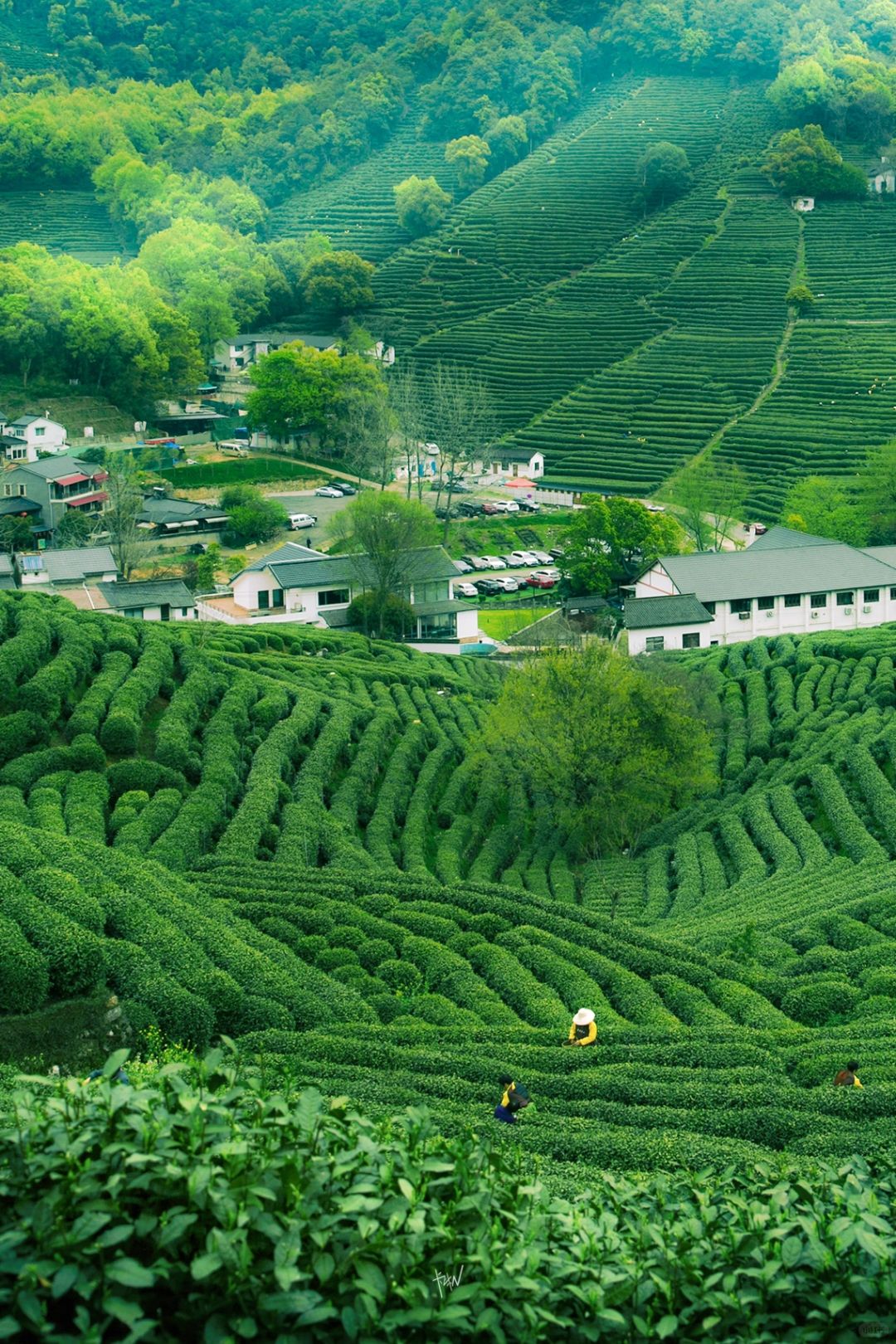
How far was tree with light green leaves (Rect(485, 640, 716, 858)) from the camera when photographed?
36781 millimetres

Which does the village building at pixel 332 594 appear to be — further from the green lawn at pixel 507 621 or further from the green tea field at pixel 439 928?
the green tea field at pixel 439 928

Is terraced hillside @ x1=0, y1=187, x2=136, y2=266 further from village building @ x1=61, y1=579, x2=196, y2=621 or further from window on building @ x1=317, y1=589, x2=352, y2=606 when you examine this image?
village building @ x1=61, y1=579, x2=196, y2=621

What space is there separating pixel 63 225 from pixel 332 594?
243 ft

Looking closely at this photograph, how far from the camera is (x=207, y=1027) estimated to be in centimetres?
1980

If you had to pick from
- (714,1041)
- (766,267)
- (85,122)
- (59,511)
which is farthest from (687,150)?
(714,1041)

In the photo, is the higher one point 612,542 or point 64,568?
point 64,568

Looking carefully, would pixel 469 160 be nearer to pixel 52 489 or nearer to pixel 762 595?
pixel 52 489

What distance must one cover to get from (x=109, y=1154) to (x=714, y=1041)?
36.6 feet

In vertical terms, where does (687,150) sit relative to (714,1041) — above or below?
above

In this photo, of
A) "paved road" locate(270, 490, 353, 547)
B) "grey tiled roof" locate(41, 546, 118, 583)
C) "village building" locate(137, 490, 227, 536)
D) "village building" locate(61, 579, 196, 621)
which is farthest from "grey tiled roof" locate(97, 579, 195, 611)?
"paved road" locate(270, 490, 353, 547)

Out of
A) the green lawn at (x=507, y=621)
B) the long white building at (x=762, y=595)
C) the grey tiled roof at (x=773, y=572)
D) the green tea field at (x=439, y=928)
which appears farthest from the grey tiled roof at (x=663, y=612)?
the green tea field at (x=439, y=928)

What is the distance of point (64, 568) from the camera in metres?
61.3

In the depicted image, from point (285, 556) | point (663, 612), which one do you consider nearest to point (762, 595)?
point (663, 612)

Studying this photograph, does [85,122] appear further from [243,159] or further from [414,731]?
[414,731]
